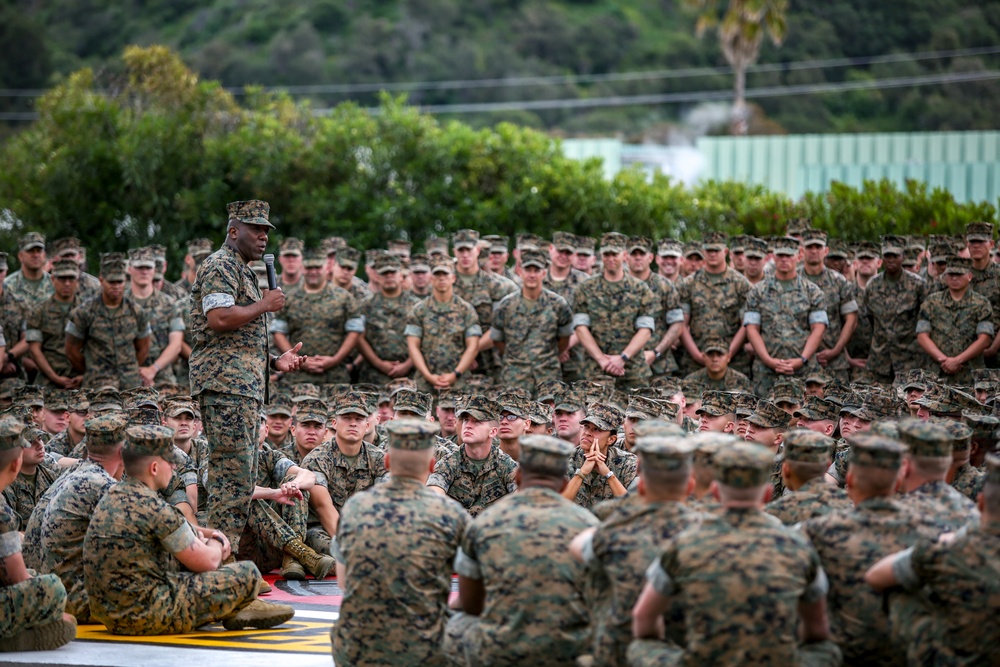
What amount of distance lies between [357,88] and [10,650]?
49737mm

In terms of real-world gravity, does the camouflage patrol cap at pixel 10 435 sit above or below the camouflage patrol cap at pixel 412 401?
above

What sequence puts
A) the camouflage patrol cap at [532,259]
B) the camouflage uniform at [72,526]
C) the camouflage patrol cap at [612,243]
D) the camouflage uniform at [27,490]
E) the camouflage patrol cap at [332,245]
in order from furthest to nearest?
the camouflage patrol cap at [332,245] → the camouflage patrol cap at [612,243] → the camouflage patrol cap at [532,259] → the camouflage uniform at [27,490] → the camouflage uniform at [72,526]

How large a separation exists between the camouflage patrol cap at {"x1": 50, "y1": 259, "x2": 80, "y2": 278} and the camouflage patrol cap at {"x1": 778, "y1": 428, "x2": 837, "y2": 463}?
9.27 m

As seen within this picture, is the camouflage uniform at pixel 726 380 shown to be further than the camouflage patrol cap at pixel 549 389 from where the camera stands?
Yes

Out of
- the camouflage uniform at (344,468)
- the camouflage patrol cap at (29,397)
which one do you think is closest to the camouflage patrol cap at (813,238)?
the camouflage uniform at (344,468)

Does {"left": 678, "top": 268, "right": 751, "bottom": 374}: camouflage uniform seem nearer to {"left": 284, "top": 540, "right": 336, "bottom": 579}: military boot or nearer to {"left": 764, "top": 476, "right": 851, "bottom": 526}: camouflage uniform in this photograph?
{"left": 284, "top": 540, "right": 336, "bottom": 579}: military boot

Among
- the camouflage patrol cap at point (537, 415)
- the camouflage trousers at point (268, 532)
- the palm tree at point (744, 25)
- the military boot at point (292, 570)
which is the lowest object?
the military boot at point (292, 570)

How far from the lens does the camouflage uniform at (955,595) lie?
5.83 metres

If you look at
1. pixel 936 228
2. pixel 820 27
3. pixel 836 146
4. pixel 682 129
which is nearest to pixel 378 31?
pixel 682 129

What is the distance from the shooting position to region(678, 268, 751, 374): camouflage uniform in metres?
14.0

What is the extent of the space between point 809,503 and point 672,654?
1.52 m

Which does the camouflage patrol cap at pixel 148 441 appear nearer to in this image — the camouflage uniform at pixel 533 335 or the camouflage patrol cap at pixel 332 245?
the camouflage uniform at pixel 533 335

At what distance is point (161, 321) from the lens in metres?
14.7

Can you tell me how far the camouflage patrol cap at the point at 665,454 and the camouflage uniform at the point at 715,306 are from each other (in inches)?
315
